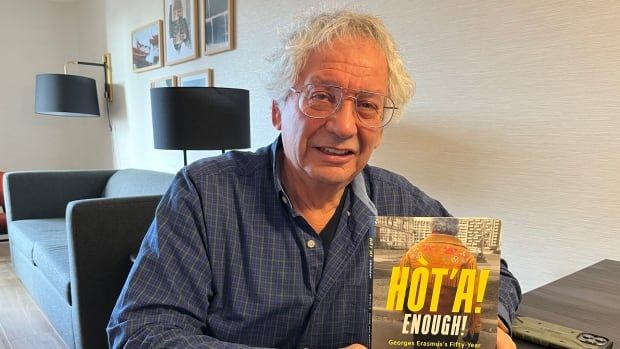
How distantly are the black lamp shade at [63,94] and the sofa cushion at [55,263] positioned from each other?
1.64 m

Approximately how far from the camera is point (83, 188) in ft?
11.1

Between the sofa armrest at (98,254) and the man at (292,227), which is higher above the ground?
the man at (292,227)

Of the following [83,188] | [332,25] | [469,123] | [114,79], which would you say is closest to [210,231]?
[332,25]

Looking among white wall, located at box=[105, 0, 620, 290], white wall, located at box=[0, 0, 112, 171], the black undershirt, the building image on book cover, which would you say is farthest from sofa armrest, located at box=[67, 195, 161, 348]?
white wall, located at box=[0, 0, 112, 171]

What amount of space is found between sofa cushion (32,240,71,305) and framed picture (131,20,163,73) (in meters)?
1.51

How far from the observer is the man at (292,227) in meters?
0.77

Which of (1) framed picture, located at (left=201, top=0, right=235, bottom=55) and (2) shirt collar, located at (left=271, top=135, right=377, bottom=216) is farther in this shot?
(1) framed picture, located at (left=201, top=0, right=235, bottom=55)

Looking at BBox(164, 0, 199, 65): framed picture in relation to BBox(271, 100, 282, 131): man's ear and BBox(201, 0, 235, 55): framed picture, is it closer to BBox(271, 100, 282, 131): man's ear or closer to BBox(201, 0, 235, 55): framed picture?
BBox(201, 0, 235, 55): framed picture

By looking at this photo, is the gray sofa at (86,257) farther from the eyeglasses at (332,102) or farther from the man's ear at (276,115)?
the eyeglasses at (332,102)

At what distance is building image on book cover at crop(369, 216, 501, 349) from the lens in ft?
1.78

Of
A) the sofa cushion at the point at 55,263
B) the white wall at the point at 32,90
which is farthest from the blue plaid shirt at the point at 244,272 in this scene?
the white wall at the point at 32,90

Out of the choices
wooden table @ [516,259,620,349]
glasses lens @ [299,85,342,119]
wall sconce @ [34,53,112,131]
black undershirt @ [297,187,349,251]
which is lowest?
wooden table @ [516,259,620,349]

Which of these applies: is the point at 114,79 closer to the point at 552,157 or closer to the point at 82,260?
the point at 82,260

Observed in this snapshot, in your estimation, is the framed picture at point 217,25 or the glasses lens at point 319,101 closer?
the glasses lens at point 319,101
